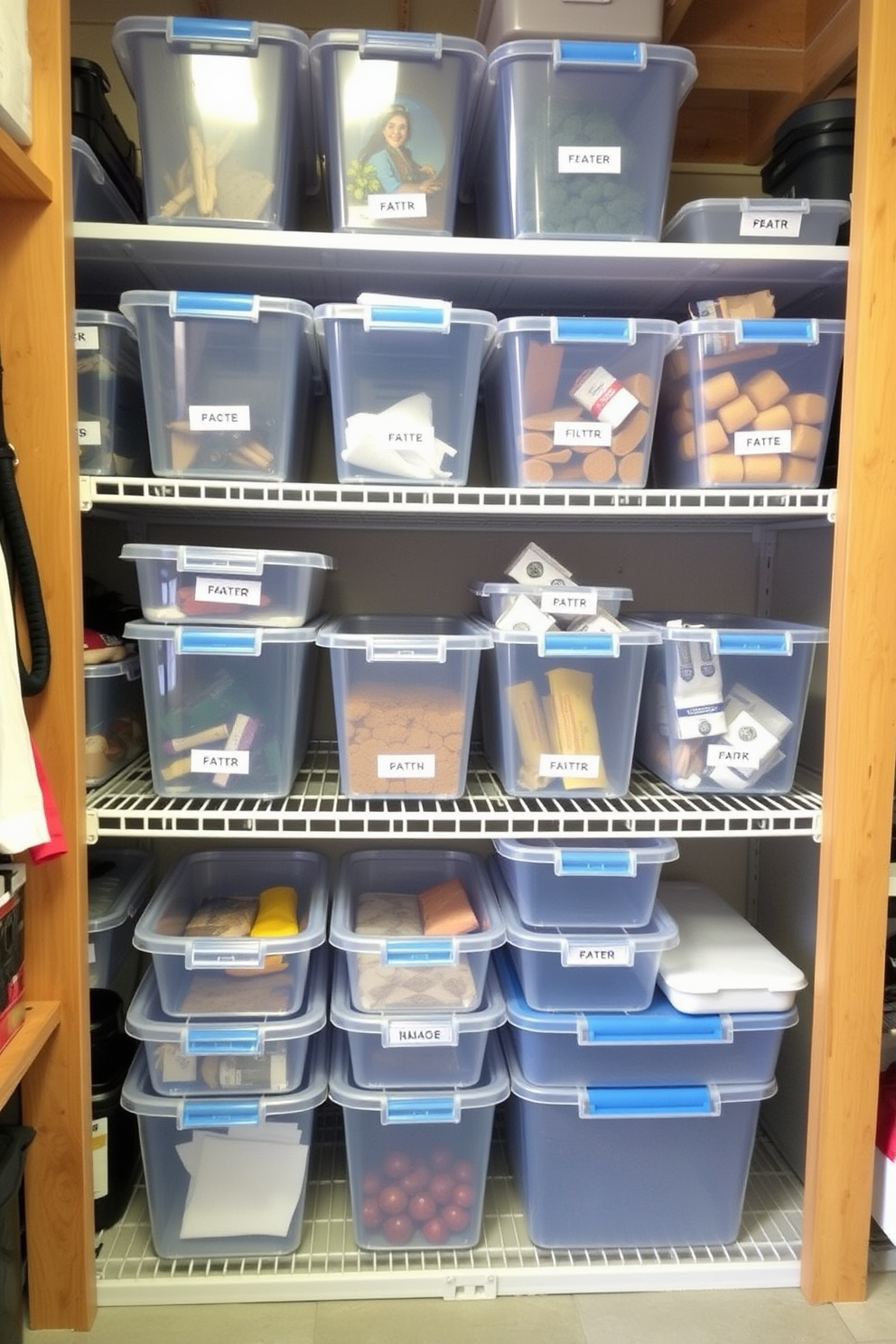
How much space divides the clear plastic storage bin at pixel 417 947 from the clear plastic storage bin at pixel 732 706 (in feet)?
1.27

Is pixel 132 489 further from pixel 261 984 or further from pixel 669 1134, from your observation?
pixel 669 1134

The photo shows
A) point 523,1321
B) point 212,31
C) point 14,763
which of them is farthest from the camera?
point 523,1321

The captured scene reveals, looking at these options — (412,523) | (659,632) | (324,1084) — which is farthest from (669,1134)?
(412,523)

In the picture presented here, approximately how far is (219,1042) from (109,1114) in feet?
0.88

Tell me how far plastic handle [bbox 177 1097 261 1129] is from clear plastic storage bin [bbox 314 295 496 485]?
913 millimetres

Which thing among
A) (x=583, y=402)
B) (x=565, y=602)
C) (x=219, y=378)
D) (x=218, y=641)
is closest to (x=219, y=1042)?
(x=218, y=641)

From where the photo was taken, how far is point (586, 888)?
1.39 meters

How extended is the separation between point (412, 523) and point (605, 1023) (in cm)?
92

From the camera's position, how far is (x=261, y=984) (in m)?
1.36

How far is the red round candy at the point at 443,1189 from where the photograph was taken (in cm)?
136

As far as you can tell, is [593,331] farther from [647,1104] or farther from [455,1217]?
[455,1217]

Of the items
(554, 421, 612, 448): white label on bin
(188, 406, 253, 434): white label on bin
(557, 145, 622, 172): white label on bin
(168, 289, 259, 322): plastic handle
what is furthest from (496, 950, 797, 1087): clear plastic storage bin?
(557, 145, 622, 172): white label on bin

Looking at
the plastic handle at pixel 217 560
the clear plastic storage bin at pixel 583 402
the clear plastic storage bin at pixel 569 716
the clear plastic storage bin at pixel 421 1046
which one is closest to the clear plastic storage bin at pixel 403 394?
Answer: the clear plastic storage bin at pixel 583 402

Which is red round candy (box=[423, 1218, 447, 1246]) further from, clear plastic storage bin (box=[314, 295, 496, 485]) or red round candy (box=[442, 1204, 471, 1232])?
clear plastic storage bin (box=[314, 295, 496, 485])
